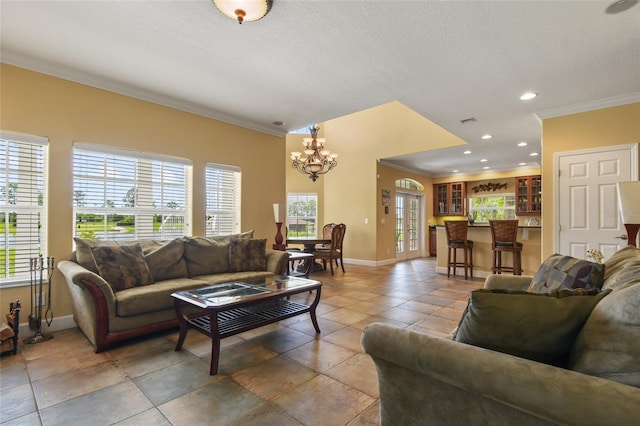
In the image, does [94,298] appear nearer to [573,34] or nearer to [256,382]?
[256,382]

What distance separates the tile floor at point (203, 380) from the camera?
70.3 inches

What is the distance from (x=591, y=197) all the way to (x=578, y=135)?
0.85m

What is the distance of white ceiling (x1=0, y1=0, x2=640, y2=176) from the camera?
229 centimetres

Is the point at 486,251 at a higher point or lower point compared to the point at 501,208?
lower

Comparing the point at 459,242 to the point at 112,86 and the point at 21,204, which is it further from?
the point at 21,204

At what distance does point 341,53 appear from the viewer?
283 centimetres

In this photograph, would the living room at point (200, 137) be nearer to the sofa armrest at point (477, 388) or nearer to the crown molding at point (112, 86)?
the crown molding at point (112, 86)

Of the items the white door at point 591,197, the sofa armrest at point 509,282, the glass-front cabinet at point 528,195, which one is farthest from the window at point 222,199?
the glass-front cabinet at point 528,195

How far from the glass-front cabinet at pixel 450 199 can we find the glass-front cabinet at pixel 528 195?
139cm

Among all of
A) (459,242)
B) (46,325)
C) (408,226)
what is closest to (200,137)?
(46,325)

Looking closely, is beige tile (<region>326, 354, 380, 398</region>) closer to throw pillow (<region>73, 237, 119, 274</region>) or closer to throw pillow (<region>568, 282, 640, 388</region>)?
throw pillow (<region>568, 282, 640, 388</region>)

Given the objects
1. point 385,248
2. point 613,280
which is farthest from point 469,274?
point 613,280

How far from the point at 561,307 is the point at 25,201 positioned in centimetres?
426

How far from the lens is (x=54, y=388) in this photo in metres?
2.06
